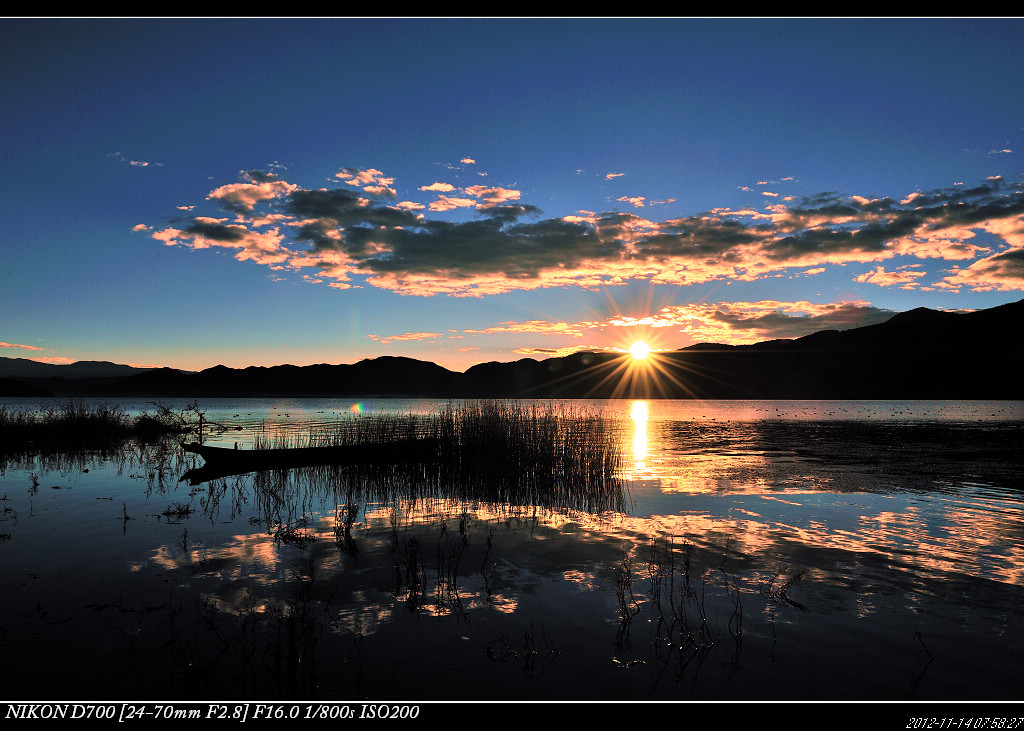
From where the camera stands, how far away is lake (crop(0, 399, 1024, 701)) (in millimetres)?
4422

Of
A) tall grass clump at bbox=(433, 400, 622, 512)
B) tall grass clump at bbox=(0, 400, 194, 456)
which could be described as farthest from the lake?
tall grass clump at bbox=(0, 400, 194, 456)

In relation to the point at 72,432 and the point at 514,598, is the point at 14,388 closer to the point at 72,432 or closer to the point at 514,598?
the point at 72,432

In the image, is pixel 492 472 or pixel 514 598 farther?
pixel 492 472

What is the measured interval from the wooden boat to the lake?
3418 millimetres

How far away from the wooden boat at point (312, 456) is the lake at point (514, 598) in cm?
342

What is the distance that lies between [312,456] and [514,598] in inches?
495

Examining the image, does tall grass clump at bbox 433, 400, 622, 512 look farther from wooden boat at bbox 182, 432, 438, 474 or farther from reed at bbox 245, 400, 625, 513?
wooden boat at bbox 182, 432, 438, 474

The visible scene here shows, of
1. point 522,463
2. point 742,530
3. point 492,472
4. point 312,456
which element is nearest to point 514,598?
point 742,530

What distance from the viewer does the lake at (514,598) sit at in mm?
4422

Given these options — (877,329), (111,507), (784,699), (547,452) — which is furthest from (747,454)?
(877,329)

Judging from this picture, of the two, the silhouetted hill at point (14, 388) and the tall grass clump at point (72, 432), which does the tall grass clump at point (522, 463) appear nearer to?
the tall grass clump at point (72, 432)

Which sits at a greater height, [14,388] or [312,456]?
[14,388]

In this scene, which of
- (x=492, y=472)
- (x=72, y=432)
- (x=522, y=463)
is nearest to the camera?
(x=492, y=472)

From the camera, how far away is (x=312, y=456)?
55.7ft
